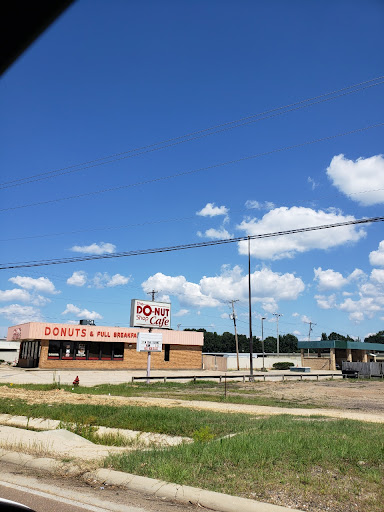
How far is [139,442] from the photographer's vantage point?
9.52 meters

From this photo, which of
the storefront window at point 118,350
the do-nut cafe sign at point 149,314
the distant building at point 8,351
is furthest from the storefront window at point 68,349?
the distant building at point 8,351

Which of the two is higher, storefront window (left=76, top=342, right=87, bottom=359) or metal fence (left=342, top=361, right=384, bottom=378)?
storefront window (left=76, top=342, right=87, bottom=359)

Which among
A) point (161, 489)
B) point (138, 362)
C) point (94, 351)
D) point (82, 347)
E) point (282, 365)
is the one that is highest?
point (82, 347)

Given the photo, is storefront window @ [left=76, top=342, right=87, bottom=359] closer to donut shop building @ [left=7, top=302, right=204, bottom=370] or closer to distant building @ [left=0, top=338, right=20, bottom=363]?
donut shop building @ [left=7, top=302, right=204, bottom=370]

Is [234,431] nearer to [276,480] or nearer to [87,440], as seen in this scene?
[87,440]

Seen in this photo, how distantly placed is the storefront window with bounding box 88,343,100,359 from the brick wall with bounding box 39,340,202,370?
0.90m

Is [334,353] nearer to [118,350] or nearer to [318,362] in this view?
[318,362]

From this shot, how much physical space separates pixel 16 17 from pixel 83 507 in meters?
6.08

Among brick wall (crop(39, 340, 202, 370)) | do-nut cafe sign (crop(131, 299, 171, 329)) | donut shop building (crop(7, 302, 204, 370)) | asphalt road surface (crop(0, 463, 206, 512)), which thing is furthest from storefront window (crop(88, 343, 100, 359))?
asphalt road surface (crop(0, 463, 206, 512))

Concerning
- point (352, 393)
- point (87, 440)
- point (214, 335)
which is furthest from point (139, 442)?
point (214, 335)

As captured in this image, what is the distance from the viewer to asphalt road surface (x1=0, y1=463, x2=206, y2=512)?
5.57 meters

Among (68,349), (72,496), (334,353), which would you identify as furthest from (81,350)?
(72,496)

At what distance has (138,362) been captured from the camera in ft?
182

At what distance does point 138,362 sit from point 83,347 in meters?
7.68
